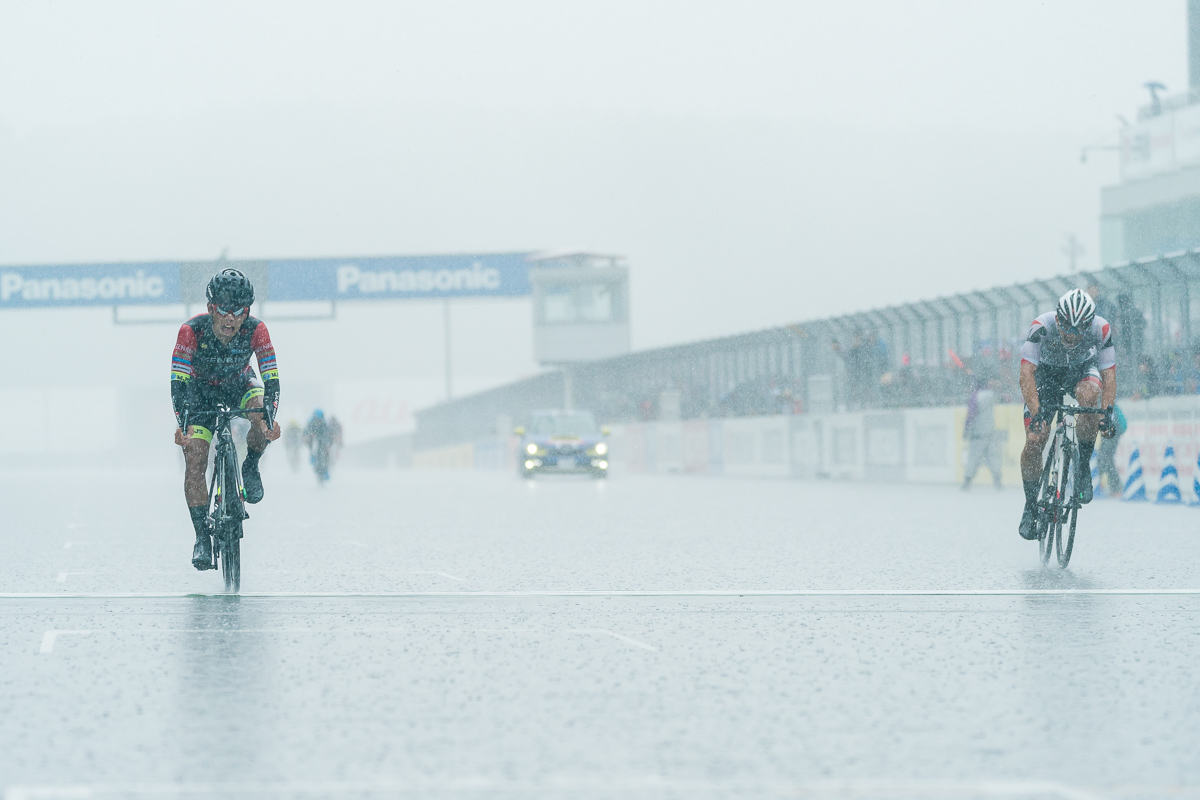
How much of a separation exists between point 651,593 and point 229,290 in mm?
2808

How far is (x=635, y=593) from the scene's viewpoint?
32.4 ft

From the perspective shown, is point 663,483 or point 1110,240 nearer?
point 663,483

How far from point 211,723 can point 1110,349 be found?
676cm

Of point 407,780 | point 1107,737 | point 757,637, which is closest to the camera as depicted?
point 407,780

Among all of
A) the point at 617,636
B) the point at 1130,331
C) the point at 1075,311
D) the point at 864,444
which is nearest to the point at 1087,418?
the point at 1075,311

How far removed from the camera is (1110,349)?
35.0 feet

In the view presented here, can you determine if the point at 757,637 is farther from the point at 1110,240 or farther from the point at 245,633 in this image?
the point at 1110,240

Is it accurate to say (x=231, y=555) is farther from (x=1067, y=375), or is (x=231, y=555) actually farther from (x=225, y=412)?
(x=1067, y=375)

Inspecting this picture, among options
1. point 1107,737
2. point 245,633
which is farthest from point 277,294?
point 1107,737

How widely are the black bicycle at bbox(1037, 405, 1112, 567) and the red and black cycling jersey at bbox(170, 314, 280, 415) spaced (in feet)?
15.3

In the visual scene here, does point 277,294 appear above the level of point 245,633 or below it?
above

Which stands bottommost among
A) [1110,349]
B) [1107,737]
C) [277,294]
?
[1107,737]

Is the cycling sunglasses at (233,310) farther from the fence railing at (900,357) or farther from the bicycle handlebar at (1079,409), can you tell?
the fence railing at (900,357)

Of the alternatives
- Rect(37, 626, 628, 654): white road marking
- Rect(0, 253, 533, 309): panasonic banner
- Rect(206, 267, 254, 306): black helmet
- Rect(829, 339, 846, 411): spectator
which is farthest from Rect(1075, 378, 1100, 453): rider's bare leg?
Rect(0, 253, 533, 309): panasonic banner
